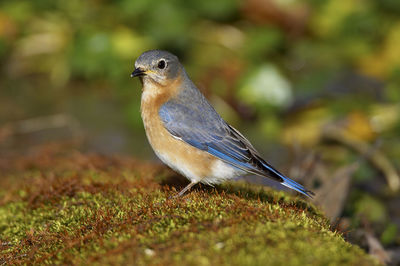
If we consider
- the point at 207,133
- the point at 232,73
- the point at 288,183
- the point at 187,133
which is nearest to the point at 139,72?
the point at 187,133

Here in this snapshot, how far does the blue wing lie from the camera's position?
4773 millimetres

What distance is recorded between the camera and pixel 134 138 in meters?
8.34

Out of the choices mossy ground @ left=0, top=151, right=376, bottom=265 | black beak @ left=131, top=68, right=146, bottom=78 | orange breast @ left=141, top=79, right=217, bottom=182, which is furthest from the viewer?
black beak @ left=131, top=68, right=146, bottom=78

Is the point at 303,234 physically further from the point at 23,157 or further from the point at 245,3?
the point at 245,3

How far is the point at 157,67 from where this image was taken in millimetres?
5293

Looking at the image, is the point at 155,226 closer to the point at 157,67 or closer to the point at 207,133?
the point at 207,133

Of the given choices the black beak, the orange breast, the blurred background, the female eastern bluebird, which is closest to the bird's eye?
the female eastern bluebird

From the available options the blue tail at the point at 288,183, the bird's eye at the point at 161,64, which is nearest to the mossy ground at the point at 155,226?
the blue tail at the point at 288,183

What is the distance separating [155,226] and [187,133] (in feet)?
5.11

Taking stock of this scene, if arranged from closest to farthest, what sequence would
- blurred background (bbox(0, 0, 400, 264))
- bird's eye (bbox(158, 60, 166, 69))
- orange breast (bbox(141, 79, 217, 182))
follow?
orange breast (bbox(141, 79, 217, 182))
bird's eye (bbox(158, 60, 166, 69))
blurred background (bbox(0, 0, 400, 264))

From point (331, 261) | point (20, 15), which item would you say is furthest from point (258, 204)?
point (20, 15)

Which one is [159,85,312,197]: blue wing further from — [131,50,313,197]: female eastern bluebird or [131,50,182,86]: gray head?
[131,50,182,86]: gray head

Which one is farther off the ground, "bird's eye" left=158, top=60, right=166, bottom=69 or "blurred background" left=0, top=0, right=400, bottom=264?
"bird's eye" left=158, top=60, right=166, bottom=69

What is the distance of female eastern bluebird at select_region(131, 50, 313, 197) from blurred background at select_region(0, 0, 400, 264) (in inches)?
96.6
